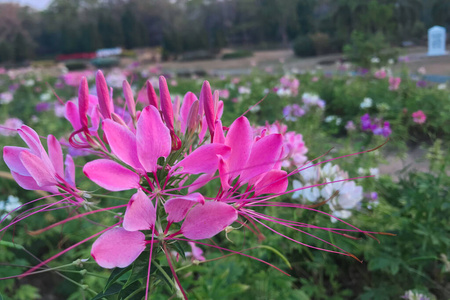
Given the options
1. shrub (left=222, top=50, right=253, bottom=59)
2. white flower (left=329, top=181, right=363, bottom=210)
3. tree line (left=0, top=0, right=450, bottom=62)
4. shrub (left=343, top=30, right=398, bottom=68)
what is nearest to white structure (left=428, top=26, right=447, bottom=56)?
tree line (left=0, top=0, right=450, bottom=62)

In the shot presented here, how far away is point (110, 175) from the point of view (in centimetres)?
55

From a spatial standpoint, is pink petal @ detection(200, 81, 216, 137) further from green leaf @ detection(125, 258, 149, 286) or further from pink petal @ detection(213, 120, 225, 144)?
green leaf @ detection(125, 258, 149, 286)

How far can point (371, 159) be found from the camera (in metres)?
2.70

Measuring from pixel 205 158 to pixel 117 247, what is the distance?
19 cm

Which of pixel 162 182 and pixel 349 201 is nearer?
pixel 162 182

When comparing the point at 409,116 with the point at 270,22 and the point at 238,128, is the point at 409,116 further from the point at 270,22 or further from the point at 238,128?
the point at 270,22

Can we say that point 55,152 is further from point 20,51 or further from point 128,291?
point 20,51

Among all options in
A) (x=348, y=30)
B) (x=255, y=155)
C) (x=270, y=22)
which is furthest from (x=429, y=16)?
(x=270, y=22)

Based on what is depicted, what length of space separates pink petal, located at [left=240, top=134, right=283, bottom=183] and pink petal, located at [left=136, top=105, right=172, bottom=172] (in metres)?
0.15

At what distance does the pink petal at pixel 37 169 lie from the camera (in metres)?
0.57

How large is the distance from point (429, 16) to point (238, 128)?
480 inches

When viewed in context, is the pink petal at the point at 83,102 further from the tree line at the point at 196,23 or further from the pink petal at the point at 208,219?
the tree line at the point at 196,23

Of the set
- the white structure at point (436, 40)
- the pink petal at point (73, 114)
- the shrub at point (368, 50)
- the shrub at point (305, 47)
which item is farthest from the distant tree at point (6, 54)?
the pink petal at point (73, 114)

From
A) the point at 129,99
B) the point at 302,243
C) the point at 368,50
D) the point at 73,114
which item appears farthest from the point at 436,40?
the point at 73,114
